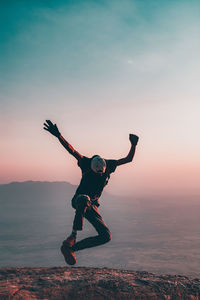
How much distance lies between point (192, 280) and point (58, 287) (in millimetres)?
3309

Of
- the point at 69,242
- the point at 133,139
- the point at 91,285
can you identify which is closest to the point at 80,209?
the point at 69,242

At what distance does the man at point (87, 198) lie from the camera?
583 centimetres

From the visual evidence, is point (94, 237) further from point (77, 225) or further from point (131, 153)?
point (131, 153)

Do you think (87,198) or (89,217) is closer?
(87,198)

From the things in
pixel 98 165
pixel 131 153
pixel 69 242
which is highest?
pixel 131 153

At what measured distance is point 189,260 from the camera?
163m

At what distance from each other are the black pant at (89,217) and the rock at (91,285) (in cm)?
70

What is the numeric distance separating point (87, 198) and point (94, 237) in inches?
38.6

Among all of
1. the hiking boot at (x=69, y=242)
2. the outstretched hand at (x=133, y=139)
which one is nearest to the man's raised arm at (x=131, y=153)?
the outstretched hand at (x=133, y=139)

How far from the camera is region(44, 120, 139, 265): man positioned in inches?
229

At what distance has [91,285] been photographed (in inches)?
204

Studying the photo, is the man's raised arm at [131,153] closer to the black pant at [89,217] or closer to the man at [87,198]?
the man at [87,198]

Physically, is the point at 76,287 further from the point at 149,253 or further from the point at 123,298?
the point at 149,253

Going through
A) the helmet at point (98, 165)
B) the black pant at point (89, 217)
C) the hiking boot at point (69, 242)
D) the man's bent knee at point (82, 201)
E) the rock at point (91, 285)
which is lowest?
the rock at point (91, 285)
